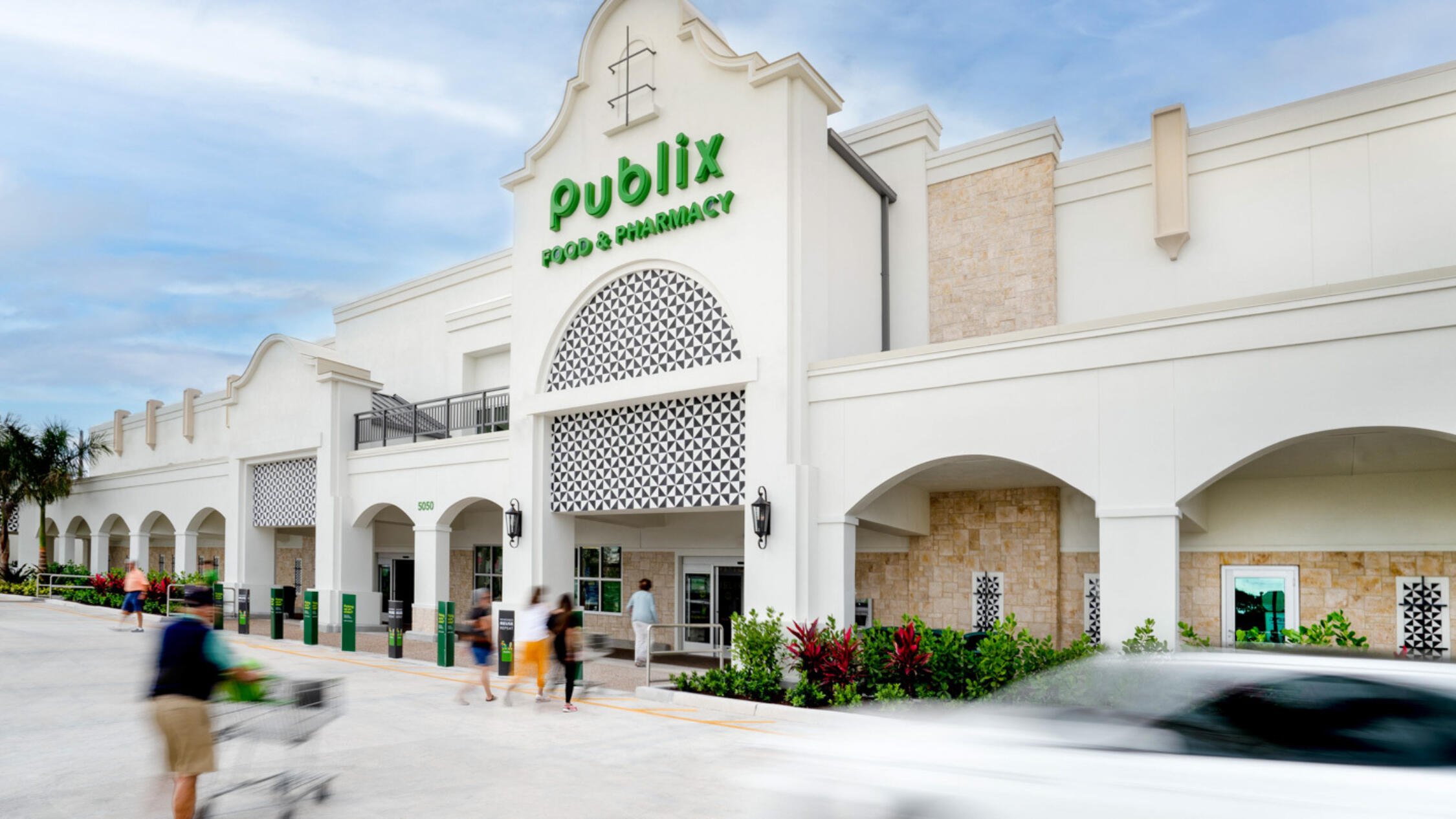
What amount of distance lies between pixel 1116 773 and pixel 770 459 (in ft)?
31.4

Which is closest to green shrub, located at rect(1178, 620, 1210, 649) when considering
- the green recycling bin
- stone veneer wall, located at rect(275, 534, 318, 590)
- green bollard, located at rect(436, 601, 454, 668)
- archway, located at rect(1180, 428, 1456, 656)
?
archway, located at rect(1180, 428, 1456, 656)

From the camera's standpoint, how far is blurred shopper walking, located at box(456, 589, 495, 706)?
12.6 meters

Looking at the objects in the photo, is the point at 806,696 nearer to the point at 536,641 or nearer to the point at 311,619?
the point at 536,641

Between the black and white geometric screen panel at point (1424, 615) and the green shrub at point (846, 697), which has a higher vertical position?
the black and white geometric screen panel at point (1424, 615)

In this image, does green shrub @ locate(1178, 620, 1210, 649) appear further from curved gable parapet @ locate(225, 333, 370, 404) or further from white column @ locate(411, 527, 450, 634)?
curved gable parapet @ locate(225, 333, 370, 404)

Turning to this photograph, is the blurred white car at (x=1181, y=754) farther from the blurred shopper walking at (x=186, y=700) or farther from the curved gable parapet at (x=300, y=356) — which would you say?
the curved gable parapet at (x=300, y=356)

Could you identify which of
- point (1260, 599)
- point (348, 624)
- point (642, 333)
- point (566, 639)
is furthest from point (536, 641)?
point (1260, 599)

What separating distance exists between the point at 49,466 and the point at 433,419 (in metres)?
18.1

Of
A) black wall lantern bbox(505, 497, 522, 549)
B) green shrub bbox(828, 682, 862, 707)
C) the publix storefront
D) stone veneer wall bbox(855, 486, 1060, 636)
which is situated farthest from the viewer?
black wall lantern bbox(505, 497, 522, 549)

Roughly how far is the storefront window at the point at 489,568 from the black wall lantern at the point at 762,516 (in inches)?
420

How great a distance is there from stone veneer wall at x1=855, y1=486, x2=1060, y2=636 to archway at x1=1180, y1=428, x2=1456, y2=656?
1903mm

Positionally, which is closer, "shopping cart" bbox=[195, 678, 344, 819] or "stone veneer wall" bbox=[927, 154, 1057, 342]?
"shopping cart" bbox=[195, 678, 344, 819]

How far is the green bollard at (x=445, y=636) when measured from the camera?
16.3 metres

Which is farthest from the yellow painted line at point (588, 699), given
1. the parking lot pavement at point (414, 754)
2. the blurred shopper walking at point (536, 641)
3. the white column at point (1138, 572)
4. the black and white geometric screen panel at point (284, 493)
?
the white column at point (1138, 572)
